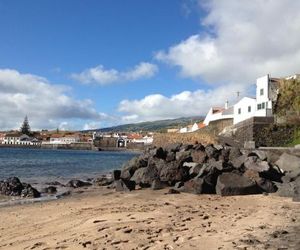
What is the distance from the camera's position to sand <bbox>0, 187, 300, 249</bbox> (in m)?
9.02

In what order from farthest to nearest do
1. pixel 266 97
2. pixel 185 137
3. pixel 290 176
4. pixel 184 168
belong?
1. pixel 185 137
2. pixel 266 97
3. pixel 184 168
4. pixel 290 176

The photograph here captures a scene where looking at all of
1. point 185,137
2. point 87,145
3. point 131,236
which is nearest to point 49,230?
point 131,236

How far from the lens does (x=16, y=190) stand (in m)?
21.4

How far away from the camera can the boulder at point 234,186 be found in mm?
17062

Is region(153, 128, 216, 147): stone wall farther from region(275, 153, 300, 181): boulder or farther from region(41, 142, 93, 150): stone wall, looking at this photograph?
region(41, 142, 93, 150): stone wall

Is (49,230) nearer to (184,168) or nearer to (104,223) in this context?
(104,223)

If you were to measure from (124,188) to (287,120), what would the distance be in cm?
2770

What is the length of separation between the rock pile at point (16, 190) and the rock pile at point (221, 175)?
3.82 m

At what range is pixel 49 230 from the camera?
36.3ft

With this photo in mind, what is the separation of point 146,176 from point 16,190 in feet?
19.9

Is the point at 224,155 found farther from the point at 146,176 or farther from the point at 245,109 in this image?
the point at 245,109

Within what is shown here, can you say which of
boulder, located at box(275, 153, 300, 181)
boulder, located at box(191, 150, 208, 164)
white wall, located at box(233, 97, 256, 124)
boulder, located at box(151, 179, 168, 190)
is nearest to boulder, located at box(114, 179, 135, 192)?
boulder, located at box(151, 179, 168, 190)

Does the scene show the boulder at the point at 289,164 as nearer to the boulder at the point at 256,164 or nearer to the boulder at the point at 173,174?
the boulder at the point at 256,164

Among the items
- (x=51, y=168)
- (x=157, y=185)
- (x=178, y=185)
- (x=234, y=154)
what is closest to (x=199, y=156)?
(x=234, y=154)
